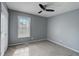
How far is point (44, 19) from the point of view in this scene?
18.3 ft

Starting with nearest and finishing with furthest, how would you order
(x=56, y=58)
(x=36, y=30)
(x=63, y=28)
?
(x=56, y=58) < (x=63, y=28) < (x=36, y=30)

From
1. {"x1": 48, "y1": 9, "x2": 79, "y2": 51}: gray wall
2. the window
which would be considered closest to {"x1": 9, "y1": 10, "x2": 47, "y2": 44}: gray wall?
the window

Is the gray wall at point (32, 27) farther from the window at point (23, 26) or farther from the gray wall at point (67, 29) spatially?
the gray wall at point (67, 29)

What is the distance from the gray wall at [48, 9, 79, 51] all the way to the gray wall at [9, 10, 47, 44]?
2.96 ft

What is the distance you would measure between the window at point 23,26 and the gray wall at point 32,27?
236 mm

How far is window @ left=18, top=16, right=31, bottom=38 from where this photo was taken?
443cm

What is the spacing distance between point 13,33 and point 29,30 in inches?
49.0

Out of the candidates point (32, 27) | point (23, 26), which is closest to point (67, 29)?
point (32, 27)

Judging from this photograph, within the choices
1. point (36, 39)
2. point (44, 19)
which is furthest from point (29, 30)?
point (44, 19)

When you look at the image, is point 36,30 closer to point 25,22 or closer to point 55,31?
point 25,22

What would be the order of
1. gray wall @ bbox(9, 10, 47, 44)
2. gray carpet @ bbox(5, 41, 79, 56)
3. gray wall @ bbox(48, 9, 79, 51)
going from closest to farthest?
gray carpet @ bbox(5, 41, 79, 56) < gray wall @ bbox(48, 9, 79, 51) < gray wall @ bbox(9, 10, 47, 44)

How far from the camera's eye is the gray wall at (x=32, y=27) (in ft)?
13.3

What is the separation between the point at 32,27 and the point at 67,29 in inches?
104

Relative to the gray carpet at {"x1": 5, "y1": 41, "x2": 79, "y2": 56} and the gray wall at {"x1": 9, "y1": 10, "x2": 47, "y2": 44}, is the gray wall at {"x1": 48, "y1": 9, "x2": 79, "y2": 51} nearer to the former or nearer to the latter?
the gray carpet at {"x1": 5, "y1": 41, "x2": 79, "y2": 56}
